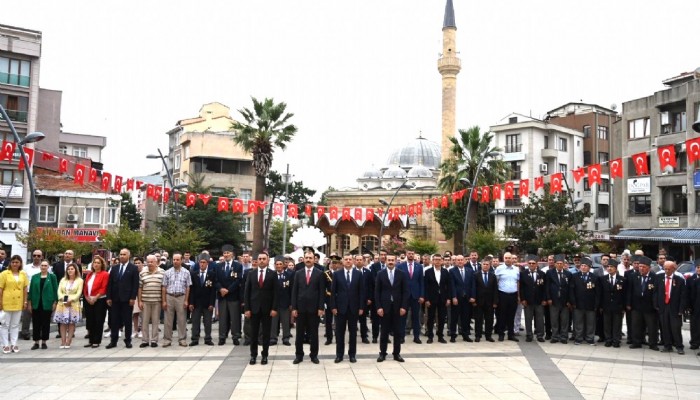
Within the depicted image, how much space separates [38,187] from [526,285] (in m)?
38.9

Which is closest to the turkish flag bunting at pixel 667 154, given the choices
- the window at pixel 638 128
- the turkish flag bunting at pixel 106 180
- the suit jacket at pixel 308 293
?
the suit jacket at pixel 308 293

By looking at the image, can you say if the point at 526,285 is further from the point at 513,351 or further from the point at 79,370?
the point at 79,370

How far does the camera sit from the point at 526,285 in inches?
537

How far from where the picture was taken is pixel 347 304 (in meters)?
10.8

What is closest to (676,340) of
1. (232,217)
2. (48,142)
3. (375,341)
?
(375,341)

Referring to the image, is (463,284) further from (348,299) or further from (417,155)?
(417,155)

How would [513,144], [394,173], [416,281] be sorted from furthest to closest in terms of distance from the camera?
[394,173] < [513,144] < [416,281]

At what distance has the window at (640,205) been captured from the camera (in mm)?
36719

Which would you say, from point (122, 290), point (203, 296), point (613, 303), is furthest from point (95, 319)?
point (613, 303)

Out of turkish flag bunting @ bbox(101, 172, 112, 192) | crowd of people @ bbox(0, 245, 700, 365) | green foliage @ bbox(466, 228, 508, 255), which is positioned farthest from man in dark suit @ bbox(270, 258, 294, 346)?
green foliage @ bbox(466, 228, 508, 255)

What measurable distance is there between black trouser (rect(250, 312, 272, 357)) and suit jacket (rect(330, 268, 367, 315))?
1.19m

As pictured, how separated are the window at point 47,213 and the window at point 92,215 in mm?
2165

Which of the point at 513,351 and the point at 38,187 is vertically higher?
the point at 38,187

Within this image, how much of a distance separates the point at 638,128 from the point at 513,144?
1371cm
